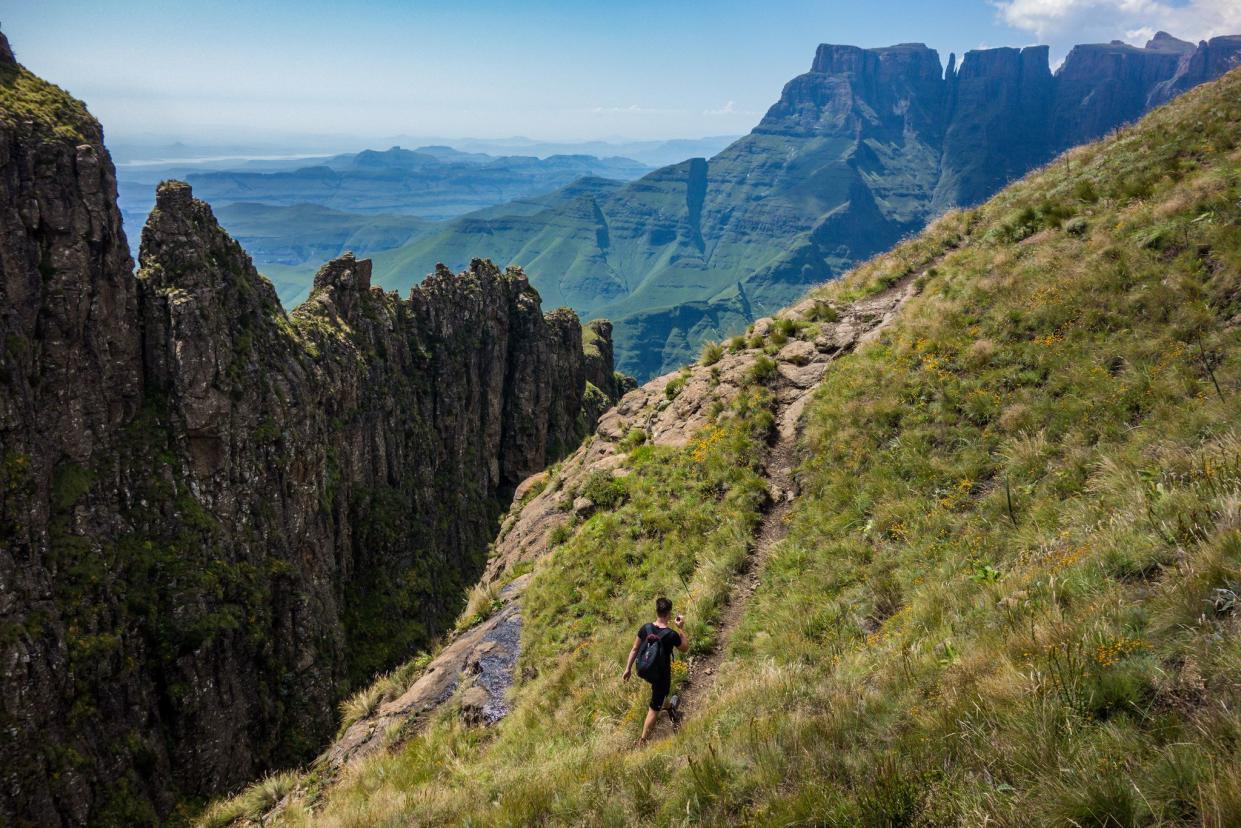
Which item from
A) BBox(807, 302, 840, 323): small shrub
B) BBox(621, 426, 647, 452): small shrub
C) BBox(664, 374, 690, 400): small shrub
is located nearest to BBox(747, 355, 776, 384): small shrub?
BBox(664, 374, 690, 400): small shrub

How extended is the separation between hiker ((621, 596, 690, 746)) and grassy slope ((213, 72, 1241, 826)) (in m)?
0.48

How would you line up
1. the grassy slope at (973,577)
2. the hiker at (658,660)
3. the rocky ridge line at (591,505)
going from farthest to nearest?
the rocky ridge line at (591,505) → the hiker at (658,660) → the grassy slope at (973,577)

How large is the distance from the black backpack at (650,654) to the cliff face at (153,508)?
122 feet

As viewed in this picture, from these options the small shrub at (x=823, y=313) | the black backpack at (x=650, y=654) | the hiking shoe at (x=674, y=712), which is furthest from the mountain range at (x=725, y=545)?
the black backpack at (x=650, y=654)

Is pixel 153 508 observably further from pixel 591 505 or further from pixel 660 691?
pixel 660 691

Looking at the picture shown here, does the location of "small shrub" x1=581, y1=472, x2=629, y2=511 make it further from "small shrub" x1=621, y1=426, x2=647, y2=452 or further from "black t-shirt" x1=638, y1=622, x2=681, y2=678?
"black t-shirt" x1=638, y1=622, x2=681, y2=678

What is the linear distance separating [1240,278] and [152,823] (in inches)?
2061

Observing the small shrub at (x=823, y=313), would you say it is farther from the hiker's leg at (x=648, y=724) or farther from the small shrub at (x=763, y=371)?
the hiker's leg at (x=648, y=724)

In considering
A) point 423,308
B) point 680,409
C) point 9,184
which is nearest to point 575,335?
point 423,308

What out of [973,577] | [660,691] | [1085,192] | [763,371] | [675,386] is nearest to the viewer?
[973,577]

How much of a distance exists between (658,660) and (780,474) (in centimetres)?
927

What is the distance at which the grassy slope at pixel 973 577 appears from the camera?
6008 millimetres

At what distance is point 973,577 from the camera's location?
1049 cm

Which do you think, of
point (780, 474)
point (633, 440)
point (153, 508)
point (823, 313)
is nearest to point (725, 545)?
point (780, 474)
